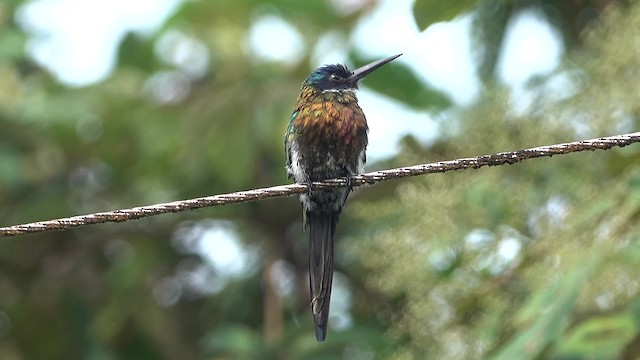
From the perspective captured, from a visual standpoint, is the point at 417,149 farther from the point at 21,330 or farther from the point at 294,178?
the point at 21,330

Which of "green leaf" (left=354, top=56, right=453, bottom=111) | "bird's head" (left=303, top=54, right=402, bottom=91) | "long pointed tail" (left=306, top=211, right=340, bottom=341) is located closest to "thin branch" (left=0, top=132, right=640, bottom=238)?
"long pointed tail" (left=306, top=211, right=340, bottom=341)

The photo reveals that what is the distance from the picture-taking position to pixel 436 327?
4.57 meters

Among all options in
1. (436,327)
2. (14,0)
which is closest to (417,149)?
(436,327)

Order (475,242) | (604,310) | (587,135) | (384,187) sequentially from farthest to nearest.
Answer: (384,187) → (475,242) → (587,135) → (604,310)

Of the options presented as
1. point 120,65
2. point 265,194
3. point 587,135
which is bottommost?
point 265,194

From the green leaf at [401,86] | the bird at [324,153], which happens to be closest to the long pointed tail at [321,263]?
the bird at [324,153]

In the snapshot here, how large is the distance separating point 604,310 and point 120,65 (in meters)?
3.41

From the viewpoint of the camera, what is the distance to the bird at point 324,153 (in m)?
4.28

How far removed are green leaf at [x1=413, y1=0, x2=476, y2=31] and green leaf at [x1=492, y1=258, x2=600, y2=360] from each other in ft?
3.11

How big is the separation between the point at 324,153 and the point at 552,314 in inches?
42.4

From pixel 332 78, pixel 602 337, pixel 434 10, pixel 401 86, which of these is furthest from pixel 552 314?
pixel 401 86

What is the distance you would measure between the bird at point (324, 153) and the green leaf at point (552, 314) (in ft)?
2.47

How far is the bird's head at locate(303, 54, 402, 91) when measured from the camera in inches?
179

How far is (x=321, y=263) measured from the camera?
4199mm
